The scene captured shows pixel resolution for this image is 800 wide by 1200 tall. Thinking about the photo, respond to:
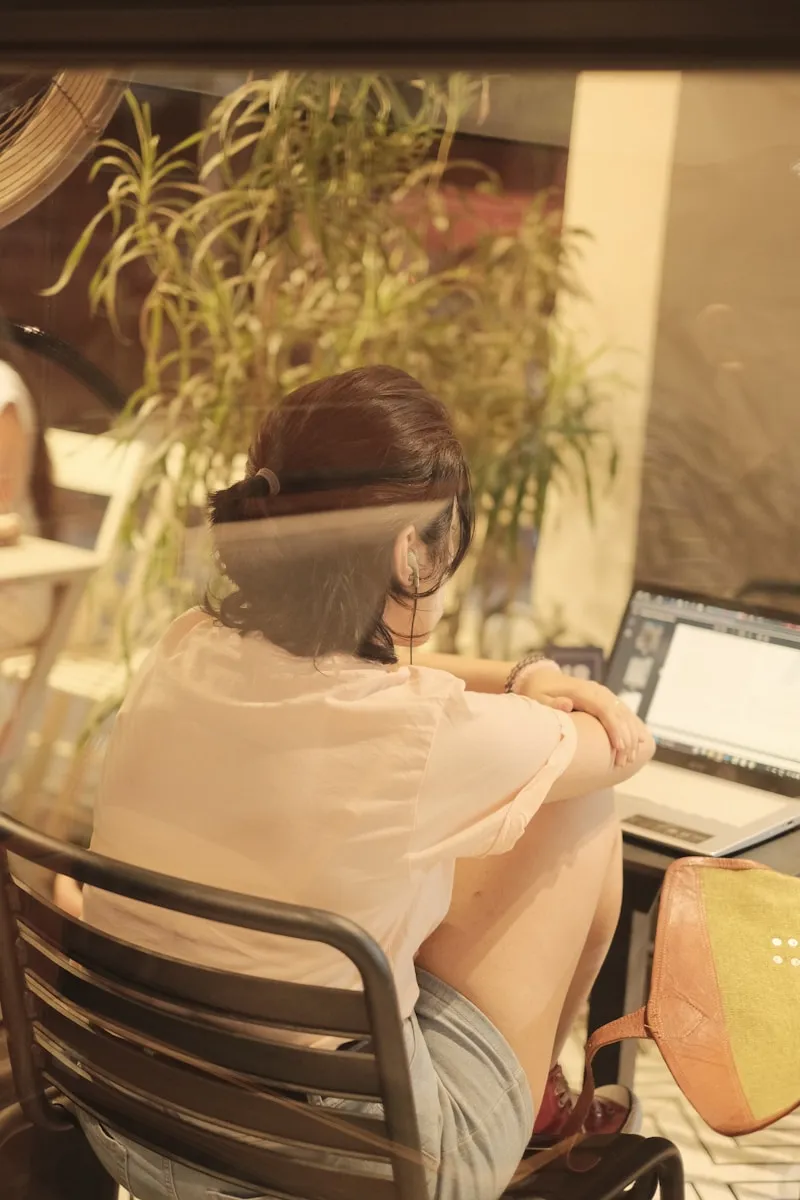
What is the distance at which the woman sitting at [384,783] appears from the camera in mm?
1013

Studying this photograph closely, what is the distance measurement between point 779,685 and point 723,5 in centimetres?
70

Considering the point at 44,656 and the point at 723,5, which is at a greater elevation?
Answer: the point at 723,5

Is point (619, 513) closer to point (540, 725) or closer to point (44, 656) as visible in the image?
point (540, 725)

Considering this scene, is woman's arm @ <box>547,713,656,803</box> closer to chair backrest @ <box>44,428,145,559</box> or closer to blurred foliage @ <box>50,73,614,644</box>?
blurred foliage @ <box>50,73,614,644</box>

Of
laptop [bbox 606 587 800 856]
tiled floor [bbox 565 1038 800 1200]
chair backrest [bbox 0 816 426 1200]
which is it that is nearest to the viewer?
chair backrest [bbox 0 816 426 1200]

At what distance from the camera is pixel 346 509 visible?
108cm

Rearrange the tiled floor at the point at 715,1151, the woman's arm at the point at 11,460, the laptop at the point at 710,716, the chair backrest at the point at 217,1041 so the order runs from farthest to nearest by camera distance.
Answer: the woman's arm at the point at 11,460 < the laptop at the point at 710,716 < the tiled floor at the point at 715,1151 < the chair backrest at the point at 217,1041

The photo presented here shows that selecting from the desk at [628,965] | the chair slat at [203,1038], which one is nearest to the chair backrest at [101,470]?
the chair slat at [203,1038]

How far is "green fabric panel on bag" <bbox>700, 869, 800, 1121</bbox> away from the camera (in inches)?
41.0

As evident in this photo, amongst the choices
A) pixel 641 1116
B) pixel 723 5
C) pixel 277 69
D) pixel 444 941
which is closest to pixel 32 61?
pixel 277 69

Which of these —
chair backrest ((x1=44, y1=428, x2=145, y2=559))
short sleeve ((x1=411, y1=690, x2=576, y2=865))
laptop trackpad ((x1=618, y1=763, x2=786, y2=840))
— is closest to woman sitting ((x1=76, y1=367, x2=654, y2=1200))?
short sleeve ((x1=411, y1=690, x2=576, y2=865))

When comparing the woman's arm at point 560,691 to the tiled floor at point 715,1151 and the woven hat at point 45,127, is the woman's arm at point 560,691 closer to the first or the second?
the tiled floor at point 715,1151

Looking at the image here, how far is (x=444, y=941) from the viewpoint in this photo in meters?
1.17

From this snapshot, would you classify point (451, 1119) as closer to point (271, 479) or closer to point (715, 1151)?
point (715, 1151)
